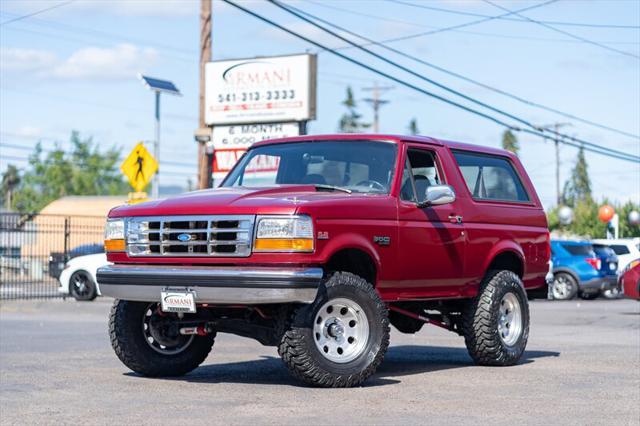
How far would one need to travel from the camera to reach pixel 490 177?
11.8m

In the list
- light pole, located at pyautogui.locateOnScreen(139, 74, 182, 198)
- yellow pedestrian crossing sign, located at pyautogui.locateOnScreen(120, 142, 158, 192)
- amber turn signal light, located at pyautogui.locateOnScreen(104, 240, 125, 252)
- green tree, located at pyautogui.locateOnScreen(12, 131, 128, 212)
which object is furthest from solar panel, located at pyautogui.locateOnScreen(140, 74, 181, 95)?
green tree, located at pyautogui.locateOnScreen(12, 131, 128, 212)

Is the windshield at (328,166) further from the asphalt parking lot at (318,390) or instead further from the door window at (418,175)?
the asphalt parking lot at (318,390)

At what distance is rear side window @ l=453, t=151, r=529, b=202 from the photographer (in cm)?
1136

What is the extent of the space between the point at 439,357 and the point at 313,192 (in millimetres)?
3454

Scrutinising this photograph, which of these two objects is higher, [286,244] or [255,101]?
[255,101]

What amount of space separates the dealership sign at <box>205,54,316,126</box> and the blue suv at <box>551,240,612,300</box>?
8019 mm

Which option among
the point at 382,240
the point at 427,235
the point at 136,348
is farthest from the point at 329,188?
the point at 136,348

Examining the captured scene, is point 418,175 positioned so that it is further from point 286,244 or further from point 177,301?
point 177,301

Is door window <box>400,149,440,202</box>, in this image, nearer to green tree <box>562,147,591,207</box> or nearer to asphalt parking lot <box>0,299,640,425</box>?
asphalt parking lot <box>0,299,640,425</box>

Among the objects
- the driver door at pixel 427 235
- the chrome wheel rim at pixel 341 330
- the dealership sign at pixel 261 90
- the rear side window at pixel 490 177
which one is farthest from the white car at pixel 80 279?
the chrome wheel rim at pixel 341 330

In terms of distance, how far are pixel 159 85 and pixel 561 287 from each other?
11.9 m

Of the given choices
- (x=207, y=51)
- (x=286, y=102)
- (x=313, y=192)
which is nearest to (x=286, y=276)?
(x=313, y=192)

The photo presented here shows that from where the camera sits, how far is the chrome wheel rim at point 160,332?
9961 mm

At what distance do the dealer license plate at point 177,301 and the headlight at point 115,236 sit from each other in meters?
0.88
